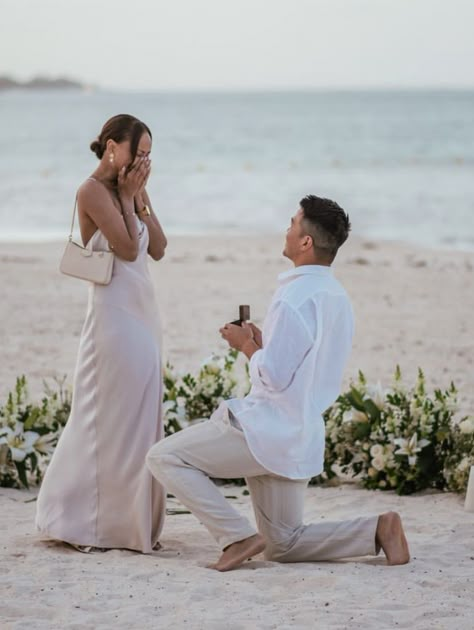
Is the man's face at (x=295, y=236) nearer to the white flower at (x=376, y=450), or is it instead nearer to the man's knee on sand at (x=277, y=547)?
the man's knee on sand at (x=277, y=547)

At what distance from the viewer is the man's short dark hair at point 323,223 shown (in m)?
4.88

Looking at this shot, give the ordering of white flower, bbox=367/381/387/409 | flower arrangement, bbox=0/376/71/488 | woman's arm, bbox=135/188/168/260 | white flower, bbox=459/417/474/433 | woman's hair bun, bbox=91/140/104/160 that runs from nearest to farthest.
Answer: woman's hair bun, bbox=91/140/104/160 → woman's arm, bbox=135/188/168/260 → white flower, bbox=459/417/474/433 → flower arrangement, bbox=0/376/71/488 → white flower, bbox=367/381/387/409

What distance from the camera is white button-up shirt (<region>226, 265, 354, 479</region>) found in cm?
482

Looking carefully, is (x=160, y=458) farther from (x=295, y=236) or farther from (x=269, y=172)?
(x=269, y=172)

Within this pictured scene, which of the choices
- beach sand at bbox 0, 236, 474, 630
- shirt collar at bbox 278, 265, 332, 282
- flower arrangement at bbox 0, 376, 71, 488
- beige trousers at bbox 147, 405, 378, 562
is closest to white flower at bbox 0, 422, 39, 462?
flower arrangement at bbox 0, 376, 71, 488

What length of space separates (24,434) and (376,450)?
196cm

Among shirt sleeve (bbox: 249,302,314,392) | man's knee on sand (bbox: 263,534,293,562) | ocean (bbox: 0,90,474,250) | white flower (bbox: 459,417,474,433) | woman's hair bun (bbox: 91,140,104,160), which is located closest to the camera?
shirt sleeve (bbox: 249,302,314,392)

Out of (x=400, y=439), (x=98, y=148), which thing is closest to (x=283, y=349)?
(x=98, y=148)

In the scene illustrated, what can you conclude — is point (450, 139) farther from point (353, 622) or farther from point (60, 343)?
point (353, 622)

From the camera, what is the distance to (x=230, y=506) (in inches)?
201

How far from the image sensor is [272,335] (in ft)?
15.8

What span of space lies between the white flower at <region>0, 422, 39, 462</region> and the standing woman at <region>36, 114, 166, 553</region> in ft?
3.64

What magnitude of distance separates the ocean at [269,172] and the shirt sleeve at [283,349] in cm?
1738

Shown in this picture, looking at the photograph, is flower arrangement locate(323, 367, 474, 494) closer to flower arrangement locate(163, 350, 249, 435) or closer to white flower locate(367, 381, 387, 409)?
white flower locate(367, 381, 387, 409)
